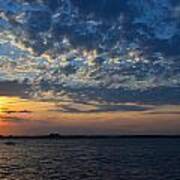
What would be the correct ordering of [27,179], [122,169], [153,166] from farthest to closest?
[153,166]
[122,169]
[27,179]

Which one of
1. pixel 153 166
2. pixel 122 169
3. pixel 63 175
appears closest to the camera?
pixel 63 175

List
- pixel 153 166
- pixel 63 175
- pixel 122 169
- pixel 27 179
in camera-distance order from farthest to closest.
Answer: pixel 153 166
pixel 122 169
pixel 63 175
pixel 27 179

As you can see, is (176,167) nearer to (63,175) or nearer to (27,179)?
(63,175)

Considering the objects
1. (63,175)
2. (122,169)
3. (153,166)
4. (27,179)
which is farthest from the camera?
(153,166)

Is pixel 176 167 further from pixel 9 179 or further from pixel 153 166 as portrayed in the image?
pixel 9 179

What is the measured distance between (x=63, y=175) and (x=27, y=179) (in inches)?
329

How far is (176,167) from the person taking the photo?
100750mm

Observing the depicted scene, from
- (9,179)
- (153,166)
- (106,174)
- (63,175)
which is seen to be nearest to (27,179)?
(9,179)

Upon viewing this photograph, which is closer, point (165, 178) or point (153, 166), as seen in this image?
point (165, 178)

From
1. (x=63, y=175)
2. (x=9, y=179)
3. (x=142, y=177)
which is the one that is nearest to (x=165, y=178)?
(x=142, y=177)

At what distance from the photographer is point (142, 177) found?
81875 millimetres

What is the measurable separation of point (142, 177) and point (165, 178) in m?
3.46

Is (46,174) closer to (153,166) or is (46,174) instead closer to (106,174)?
(106,174)

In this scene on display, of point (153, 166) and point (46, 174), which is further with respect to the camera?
point (153, 166)
